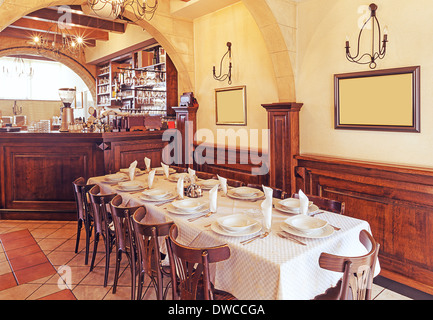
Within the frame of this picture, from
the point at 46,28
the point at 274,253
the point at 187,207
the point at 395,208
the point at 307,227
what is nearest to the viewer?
the point at 274,253

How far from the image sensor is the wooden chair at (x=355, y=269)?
1.51 m

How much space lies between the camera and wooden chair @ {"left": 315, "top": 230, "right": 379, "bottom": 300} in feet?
4.94

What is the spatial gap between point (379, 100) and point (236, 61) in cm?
224

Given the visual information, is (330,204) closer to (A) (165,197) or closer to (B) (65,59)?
(A) (165,197)

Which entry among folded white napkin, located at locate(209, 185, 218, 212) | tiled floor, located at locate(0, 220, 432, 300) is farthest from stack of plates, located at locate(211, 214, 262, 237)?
tiled floor, located at locate(0, 220, 432, 300)

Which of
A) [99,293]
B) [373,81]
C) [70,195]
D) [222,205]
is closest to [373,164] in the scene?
[373,81]

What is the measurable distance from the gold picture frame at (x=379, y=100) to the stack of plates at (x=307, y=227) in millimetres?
1515

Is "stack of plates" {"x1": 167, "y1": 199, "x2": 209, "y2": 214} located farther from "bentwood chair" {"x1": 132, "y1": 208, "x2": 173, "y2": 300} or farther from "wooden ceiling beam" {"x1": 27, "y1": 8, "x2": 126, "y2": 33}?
"wooden ceiling beam" {"x1": 27, "y1": 8, "x2": 126, "y2": 33}

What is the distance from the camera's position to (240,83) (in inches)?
184

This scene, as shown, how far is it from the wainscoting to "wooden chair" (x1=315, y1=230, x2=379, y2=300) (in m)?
1.32

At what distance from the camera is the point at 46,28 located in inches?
302

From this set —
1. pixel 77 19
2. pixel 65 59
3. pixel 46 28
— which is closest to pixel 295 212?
pixel 77 19

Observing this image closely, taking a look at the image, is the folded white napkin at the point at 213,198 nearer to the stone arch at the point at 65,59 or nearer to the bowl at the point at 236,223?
the bowl at the point at 236,223
